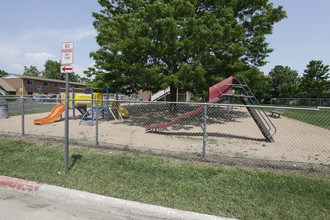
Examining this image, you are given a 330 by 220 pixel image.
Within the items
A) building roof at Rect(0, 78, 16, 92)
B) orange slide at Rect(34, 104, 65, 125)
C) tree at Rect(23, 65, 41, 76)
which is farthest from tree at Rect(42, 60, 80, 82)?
orange slide at Rect(34, 104, 65, 125)

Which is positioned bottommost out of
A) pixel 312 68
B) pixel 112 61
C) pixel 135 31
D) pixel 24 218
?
pixel 24 218

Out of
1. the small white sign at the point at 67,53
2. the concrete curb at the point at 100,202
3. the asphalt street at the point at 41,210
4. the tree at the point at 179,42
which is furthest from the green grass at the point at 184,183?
the tree at the point at 179,42

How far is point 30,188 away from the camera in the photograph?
129 inches

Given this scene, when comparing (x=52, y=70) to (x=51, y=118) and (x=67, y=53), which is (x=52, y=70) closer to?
Result: (x=51, y=118)

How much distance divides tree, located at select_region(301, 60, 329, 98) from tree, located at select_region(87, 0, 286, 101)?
112 feet

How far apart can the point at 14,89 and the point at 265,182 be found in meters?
51.5

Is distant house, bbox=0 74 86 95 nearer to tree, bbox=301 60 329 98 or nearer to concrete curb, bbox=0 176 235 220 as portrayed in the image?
concrete curb, bbox=0 176 235 220

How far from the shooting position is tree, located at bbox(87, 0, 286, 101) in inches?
297

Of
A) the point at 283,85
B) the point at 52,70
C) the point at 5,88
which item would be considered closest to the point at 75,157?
the point at 283,85

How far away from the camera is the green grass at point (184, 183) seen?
108 inches

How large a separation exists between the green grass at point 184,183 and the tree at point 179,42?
4.04 meters

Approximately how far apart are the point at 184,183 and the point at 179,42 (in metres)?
5.94

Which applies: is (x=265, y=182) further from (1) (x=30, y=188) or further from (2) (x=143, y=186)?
(1) (x=30, y=188)

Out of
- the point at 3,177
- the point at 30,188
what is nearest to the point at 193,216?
the point at 30,188
